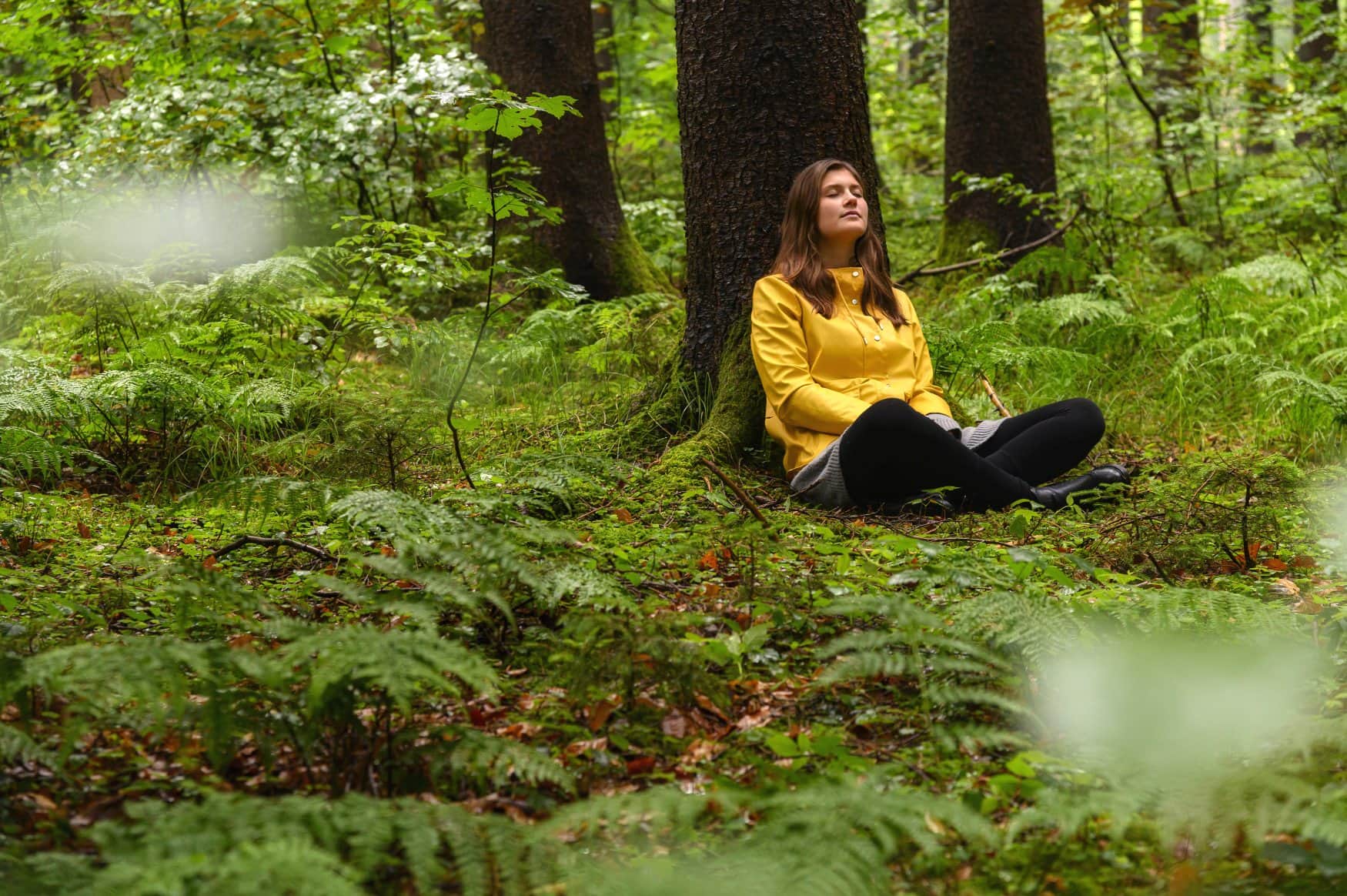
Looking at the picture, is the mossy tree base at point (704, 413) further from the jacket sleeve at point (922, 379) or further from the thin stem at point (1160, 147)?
the thin stem at point (1160, 147)

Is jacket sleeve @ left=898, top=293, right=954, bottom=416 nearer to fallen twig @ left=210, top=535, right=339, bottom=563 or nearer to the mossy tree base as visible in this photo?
the mossy tree base

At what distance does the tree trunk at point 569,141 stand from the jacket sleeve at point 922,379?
3.55 meters

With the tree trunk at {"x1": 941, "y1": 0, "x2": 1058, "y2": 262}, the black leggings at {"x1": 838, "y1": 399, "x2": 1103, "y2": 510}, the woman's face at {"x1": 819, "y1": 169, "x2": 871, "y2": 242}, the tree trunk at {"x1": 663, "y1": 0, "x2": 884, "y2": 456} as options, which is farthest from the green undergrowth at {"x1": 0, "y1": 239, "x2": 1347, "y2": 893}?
the tree trunk at {"x1": 941, "y1": 0, "x2": 1058, "y2": 262}

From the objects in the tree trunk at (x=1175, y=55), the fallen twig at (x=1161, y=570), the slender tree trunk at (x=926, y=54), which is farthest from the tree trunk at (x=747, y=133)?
the slender tree trunk at (x=926, y=54)

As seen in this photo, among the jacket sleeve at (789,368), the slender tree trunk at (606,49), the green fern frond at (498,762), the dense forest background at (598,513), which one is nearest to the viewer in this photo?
the dense forest background at (598,513)

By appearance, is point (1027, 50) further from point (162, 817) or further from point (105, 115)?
point (162, 817)

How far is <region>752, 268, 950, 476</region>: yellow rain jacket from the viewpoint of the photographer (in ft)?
15.1

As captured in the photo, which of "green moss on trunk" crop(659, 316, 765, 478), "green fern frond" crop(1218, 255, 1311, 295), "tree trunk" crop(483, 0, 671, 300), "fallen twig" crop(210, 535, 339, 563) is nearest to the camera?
"fallen twig" crop(210, 535, 339, 563)

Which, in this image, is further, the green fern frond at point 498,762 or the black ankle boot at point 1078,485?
the black ankle boot at point 1078,485

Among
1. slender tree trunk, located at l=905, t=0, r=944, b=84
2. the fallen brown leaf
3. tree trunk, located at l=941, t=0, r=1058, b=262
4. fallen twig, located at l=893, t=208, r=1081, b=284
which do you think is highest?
slender tree trunk, located at l=905, t=0, r=944, b=84

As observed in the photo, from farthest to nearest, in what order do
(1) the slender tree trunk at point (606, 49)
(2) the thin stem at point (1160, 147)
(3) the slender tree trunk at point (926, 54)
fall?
(3) the slender tree trunk at point (926, 54), (1) the slender tree trunk at point (606, 49), (2) the thin stem at point (1160, 147)

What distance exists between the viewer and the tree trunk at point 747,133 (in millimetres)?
4773

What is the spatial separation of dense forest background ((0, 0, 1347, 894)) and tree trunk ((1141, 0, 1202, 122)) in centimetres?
90

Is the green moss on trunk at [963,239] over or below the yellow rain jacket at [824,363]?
over
